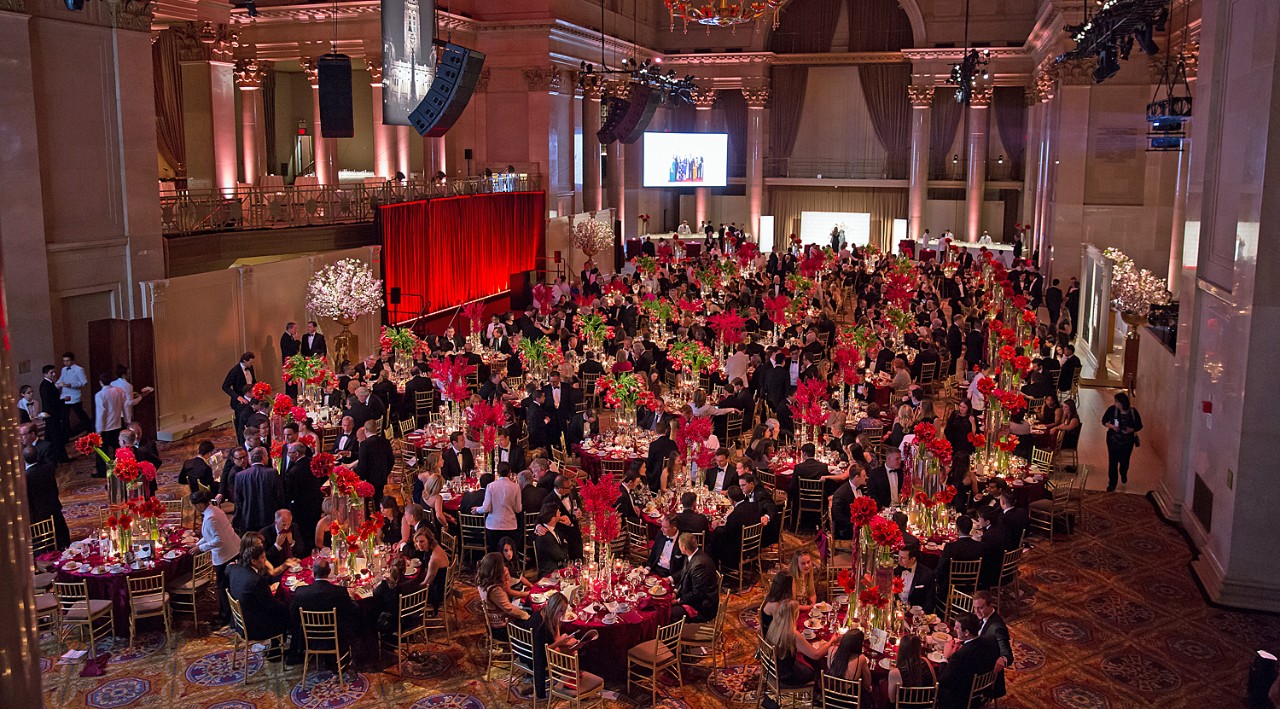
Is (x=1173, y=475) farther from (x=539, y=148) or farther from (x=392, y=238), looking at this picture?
(x=539, y=148)

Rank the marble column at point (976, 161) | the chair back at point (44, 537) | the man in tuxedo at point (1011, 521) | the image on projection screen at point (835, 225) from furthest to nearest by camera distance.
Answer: the image on projection screen at point (835, 225), the marble column at point (976, 161), the chair back at point (44, 537), the man in tuxedo at point (1011, 521)

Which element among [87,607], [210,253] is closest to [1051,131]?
[210,253]

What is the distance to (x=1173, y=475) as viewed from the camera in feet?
39.9

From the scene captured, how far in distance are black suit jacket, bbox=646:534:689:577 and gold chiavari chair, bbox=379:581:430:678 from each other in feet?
6.55

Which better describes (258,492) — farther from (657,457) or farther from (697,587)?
(697,587)

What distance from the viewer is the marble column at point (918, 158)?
3544 cm

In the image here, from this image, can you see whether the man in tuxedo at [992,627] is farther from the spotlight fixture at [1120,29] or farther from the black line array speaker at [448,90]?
the spotlight fixture at [1120,29]

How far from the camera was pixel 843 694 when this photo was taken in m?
7.05

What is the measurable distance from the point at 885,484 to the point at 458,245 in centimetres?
1564

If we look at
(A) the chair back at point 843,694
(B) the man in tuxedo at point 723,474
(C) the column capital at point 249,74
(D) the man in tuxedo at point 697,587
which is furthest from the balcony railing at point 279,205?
(A) the chair back at point 843,694

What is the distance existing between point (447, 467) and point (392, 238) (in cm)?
1070

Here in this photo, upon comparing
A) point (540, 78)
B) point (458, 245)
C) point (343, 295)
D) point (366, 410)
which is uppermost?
point (540, 78)

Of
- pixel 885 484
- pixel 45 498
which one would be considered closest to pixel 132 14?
pixel 45 498

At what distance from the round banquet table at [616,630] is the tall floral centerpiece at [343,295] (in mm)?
10058
